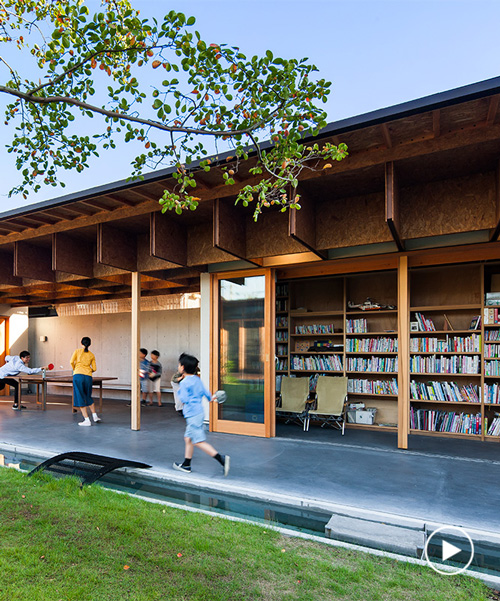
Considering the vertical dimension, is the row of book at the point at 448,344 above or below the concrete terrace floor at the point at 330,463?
above

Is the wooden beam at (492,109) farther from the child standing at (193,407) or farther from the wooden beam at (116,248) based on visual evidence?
the wooden beam at (116,248)

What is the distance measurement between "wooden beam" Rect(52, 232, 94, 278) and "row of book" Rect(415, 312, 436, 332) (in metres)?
5.72

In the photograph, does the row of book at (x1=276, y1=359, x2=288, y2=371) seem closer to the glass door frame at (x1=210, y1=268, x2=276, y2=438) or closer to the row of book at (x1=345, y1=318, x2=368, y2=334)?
the row of book at (x1=345, y1=318, x2=368, y2=334)

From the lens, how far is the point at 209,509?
357 centimetres

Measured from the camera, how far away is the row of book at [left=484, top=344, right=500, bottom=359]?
6102 millimetres

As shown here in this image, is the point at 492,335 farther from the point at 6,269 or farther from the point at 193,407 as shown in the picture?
the point at 6,269

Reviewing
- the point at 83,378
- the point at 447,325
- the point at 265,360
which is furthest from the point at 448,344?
the point at 83,378

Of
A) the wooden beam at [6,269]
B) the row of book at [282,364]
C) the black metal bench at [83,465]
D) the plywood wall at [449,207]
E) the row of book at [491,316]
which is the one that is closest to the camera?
the black metal bench at [83,465]

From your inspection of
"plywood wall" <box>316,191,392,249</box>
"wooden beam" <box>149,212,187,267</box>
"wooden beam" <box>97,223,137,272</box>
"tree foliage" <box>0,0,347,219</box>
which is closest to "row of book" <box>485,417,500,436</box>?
"plywood wall" <box>316,191,392,249</box>

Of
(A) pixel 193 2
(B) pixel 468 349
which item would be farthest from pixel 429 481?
(A) pixel 193 2

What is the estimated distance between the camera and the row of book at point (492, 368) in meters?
6.05

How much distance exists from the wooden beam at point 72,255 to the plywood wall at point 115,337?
10.9 ft

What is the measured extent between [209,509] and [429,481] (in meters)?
2.22

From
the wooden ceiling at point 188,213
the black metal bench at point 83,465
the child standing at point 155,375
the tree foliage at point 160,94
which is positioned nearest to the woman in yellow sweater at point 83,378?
the wooden ceiling at point 188,213
